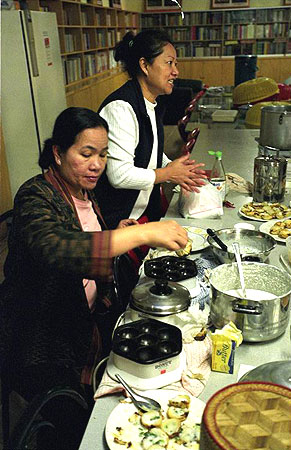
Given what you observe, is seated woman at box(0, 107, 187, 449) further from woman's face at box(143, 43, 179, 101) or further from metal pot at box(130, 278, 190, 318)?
woman's face at box(143, 43, 179, 101)

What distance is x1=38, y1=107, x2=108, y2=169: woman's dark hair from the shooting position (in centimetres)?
143

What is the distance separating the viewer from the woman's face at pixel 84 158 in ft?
4.72

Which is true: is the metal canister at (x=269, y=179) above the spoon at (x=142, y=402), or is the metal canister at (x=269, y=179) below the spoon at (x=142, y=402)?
above

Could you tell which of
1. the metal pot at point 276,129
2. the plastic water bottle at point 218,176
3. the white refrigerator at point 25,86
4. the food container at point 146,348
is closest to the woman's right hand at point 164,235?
the food container at point 146,348

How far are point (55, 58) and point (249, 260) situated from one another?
3.69 metres

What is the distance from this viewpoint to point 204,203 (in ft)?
6.20

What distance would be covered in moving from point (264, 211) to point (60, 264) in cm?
111

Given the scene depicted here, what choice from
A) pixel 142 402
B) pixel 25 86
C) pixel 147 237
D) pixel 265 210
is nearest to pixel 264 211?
pixel 265 210

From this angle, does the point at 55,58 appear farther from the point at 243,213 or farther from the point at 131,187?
the point at 243,213

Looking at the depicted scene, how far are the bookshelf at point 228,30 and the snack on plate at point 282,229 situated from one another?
7760mm

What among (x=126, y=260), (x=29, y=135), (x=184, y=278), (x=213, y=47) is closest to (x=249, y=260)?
(x=184, y=278)

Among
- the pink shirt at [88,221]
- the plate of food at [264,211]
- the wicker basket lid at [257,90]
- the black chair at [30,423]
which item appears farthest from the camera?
the wicker basket lid at [257,90]

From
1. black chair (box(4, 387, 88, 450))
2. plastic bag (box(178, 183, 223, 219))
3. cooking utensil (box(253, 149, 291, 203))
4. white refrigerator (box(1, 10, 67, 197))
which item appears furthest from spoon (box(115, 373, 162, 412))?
white refrigerator (box(1, 10, 67, 197))

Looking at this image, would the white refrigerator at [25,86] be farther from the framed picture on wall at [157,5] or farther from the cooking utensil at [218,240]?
the framed picture on wall at [157,5]
